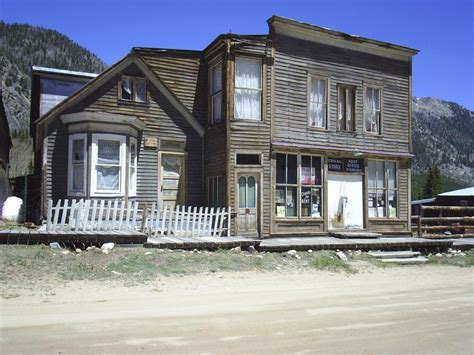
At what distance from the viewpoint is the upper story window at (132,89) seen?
16625mm

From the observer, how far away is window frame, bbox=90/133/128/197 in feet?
49.5

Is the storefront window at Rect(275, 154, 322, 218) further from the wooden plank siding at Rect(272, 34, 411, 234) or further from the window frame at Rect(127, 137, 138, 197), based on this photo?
the window frame at Rect(127, 137, 138, 197)

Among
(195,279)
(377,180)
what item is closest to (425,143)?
(377,180)

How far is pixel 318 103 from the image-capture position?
727 inches

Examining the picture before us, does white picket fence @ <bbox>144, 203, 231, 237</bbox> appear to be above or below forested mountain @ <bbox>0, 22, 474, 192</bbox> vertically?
below

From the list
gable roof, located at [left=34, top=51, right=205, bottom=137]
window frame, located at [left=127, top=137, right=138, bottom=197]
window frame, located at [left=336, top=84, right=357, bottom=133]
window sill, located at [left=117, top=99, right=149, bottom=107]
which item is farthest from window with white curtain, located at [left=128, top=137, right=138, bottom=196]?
window frame, located at [left=336, top=84, right=357, bottom=133]

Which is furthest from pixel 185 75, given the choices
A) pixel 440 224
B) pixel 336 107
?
pixel 440 224

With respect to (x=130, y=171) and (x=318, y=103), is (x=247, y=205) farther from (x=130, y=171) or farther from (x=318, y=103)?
(x=318, y=103)

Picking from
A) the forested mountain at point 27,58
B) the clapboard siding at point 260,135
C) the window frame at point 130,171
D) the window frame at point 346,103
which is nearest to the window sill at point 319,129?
the window frame at point 346,103

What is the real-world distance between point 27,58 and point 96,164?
141m

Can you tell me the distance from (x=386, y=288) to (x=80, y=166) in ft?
32.6

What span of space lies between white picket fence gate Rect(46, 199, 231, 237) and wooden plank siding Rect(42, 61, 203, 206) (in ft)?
6.56

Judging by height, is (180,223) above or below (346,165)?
below

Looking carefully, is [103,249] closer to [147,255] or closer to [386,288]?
[147,255]
